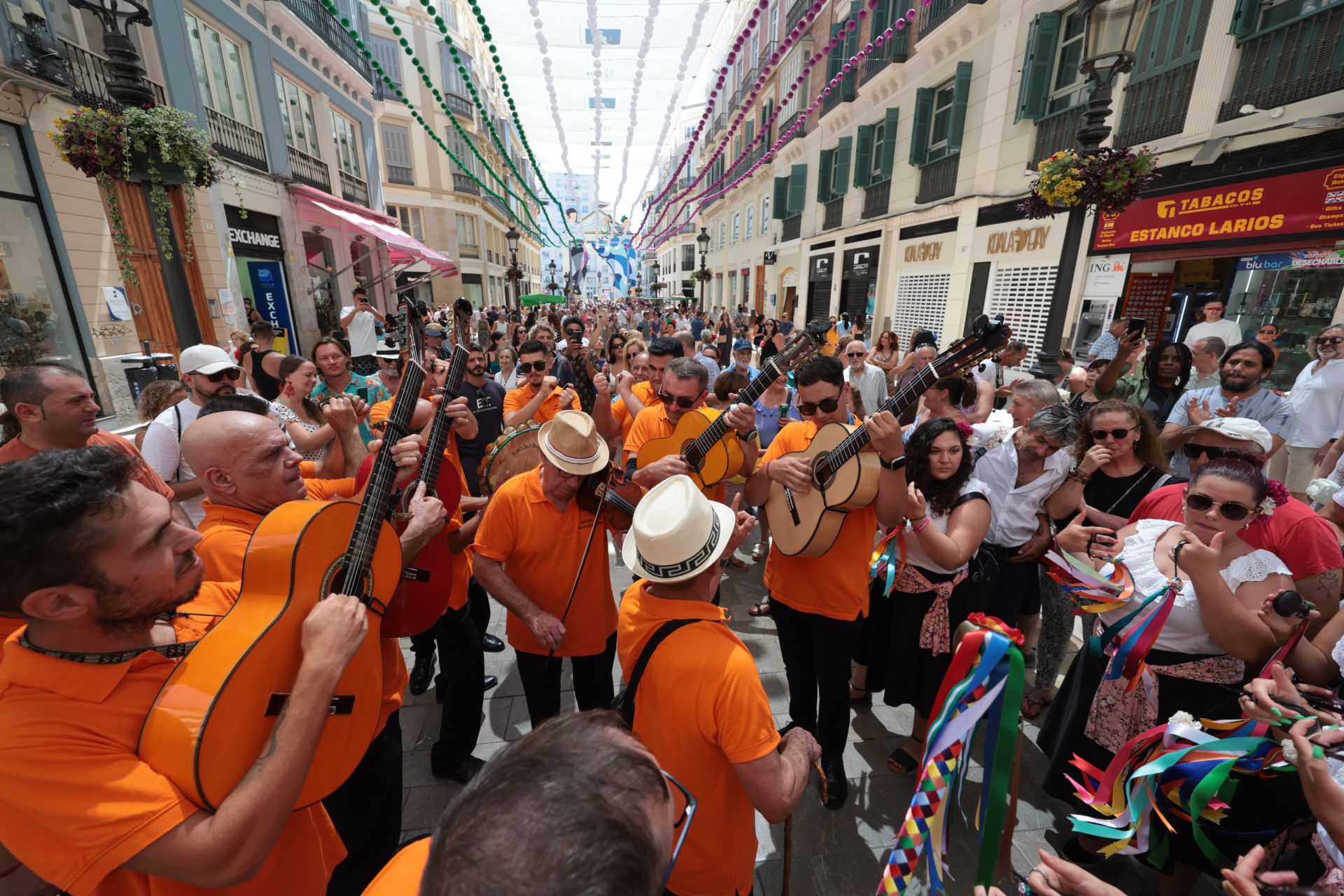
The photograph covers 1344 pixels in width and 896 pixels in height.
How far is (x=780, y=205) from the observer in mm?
22219

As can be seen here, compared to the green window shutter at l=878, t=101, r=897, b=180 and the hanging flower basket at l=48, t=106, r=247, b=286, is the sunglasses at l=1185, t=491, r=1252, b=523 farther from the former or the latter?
the green window shutter at l=878, t=101, r=897, b=180

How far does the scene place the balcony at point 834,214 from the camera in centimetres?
1791

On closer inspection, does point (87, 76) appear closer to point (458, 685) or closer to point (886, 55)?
point (458, 685)

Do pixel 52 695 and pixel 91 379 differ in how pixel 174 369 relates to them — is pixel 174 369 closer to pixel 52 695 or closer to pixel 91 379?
pixel 91 379

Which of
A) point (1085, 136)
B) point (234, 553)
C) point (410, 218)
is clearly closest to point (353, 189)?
point (410, 218)

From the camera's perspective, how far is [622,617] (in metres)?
1.85

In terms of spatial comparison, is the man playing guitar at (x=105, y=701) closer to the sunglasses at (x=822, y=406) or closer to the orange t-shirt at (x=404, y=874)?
the orange t-shirt at (x=404, y=874)

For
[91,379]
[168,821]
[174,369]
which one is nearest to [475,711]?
Result: [168,821]

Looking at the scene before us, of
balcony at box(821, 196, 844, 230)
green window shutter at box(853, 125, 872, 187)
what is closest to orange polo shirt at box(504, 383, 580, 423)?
Result: green window shutter at box(853, 125, 872, 187)

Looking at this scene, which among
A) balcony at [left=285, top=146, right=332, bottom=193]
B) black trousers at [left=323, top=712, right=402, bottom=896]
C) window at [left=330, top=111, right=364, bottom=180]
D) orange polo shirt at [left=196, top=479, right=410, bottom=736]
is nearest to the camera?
orange polo shirt at [left=196, top=479, right=410, bottom=736]

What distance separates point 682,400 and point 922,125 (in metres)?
13.5

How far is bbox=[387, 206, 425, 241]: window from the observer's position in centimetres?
2741

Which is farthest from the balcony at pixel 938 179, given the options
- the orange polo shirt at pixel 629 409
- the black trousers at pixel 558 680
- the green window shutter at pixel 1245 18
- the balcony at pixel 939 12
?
the black trousers at pixel 558 680

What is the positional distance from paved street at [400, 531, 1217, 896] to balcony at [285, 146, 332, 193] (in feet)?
49.5
